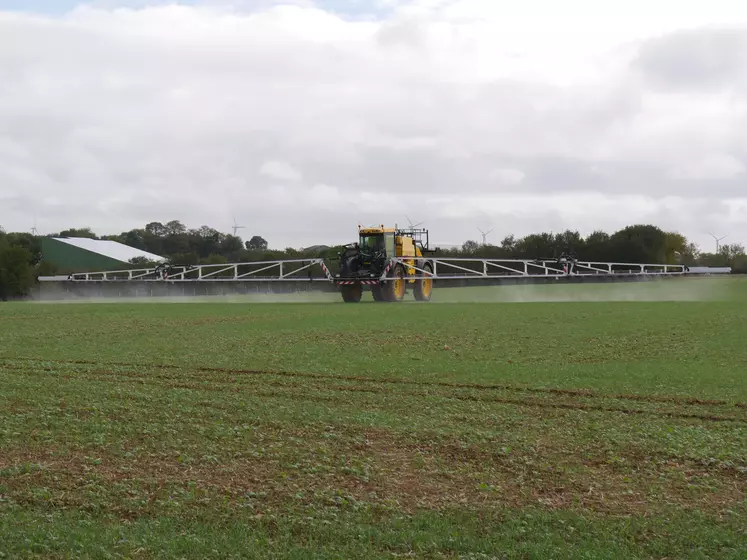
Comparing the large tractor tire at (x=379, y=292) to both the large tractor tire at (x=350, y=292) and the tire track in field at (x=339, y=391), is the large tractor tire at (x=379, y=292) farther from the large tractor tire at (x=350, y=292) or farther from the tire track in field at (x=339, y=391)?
the tire track in field at (x=339, y=391)

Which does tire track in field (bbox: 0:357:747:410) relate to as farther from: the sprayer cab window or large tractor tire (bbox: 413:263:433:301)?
large tractor tire (bbox: 413:263:433:301)

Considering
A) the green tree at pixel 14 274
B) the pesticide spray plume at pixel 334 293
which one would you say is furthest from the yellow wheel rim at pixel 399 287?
the green tree at pixel 14 274

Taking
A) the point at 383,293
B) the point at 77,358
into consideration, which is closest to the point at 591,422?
the point at 77,358

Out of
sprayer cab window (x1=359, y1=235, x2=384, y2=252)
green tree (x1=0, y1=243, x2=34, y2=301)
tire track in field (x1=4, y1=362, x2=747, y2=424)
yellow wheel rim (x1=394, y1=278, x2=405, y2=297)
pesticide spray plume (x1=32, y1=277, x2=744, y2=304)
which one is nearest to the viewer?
Result: tire track in field (x1=4, y1=362, x2=747, y2=424)

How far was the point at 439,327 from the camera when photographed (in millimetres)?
26125

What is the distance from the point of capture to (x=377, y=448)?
10711mm

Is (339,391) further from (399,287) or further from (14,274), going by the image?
(14,274)

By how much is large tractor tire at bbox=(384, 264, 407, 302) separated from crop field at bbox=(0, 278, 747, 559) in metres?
17.7

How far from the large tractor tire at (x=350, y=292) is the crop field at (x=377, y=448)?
61.5 feet

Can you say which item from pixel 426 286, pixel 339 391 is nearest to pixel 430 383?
pixel 339 391

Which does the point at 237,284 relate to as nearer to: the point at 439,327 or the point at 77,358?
the point at 439,327

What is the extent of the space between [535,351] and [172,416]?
10363 mm

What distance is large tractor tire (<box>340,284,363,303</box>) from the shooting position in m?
41.6

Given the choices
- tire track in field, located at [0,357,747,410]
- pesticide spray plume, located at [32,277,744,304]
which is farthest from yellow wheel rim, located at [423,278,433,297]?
tire track in field, located at [0,357,747,410]
